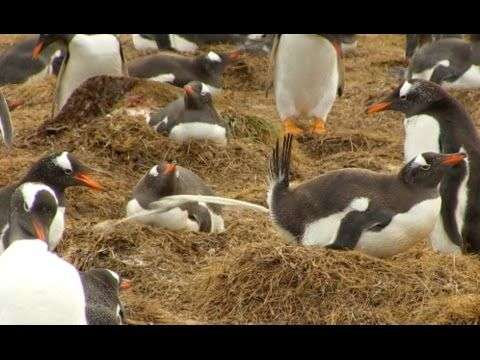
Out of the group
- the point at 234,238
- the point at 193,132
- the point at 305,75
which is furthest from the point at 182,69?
the point at 234,238

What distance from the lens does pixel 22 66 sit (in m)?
10.9

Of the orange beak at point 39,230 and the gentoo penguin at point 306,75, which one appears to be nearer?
the orange beak at point 39,230

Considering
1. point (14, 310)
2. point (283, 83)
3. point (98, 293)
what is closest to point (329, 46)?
point (283, 83)

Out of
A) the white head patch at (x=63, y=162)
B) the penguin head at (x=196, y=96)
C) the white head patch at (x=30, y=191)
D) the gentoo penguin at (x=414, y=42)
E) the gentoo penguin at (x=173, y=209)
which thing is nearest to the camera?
the white head patch at (x=30, y=191)

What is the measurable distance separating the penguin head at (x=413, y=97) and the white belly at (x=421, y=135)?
5 cm

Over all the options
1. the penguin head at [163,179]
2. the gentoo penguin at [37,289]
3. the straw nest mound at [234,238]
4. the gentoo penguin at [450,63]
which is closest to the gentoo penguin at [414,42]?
the gentoo penguin at [450,63]

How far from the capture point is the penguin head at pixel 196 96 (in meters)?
7.09

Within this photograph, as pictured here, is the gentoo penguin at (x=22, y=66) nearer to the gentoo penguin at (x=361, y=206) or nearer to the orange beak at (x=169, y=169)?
the orange beak at (x=169, y=169)

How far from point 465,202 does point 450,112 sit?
1.54ft

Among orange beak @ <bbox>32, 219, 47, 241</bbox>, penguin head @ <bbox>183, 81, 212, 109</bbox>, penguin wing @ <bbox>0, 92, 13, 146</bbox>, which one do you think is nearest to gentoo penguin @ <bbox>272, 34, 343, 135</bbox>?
penguin head @ <bbox>183, 81, 212, 109</bbox>

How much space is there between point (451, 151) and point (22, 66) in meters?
6.66

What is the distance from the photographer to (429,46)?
9992 mm

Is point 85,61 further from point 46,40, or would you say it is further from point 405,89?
point 405,89

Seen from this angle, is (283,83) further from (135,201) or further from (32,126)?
(135,201)
